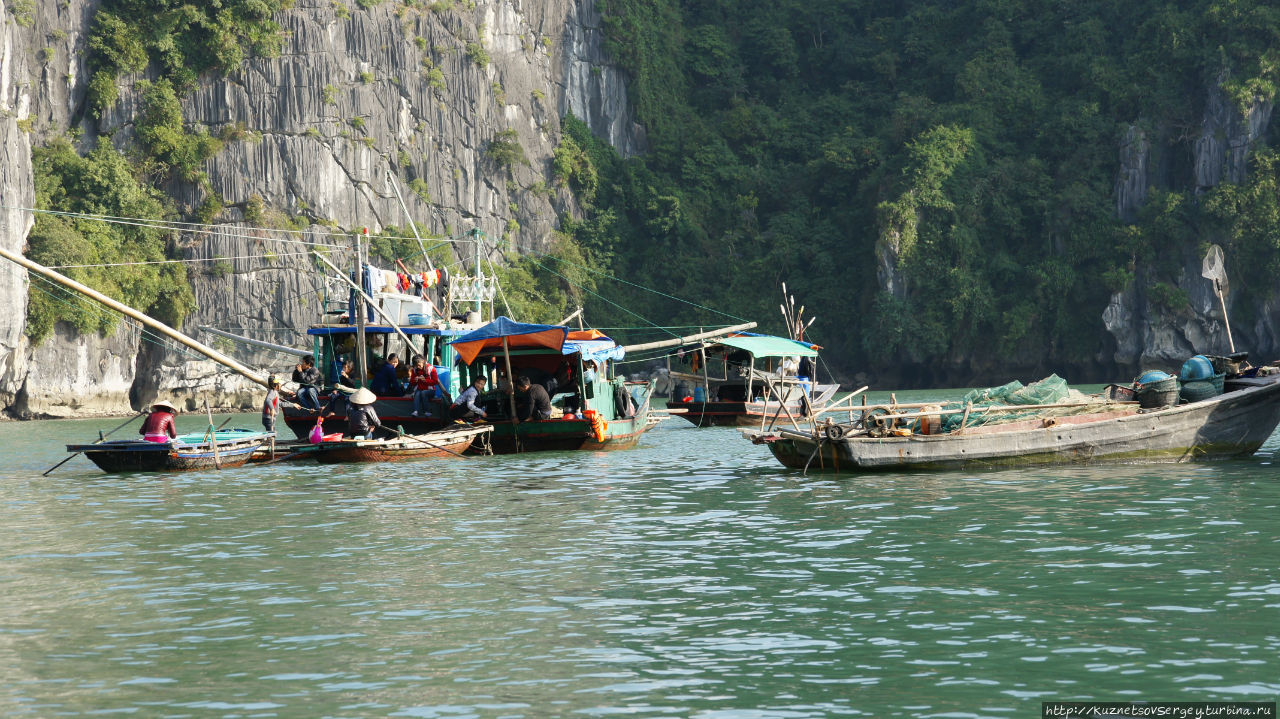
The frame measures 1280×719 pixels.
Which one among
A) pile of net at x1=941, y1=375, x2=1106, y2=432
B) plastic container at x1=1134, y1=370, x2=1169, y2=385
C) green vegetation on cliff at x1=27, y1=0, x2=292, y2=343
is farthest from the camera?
green vegetation on cliff at x1=27, y1=0, x2=292, y2=343

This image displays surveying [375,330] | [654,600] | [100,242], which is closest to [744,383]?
[375,330]

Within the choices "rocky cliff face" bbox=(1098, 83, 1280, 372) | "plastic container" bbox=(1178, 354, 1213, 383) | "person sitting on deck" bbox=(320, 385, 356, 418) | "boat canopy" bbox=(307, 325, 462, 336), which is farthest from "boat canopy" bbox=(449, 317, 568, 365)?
"rocky cliff face" bbox=(1098, 83, 1280, 372)

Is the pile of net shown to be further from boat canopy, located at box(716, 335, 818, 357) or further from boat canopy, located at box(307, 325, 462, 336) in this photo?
boat canopy, located at box(307, 325, 462, 336)

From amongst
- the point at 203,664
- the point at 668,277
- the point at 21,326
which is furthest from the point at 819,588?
the point at 668,277

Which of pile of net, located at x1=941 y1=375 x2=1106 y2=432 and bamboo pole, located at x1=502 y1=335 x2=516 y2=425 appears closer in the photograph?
pile of net, located at x1=941 y1=375 x2=1106 y2=432

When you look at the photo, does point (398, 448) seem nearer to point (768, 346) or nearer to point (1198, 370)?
point (768, 346)

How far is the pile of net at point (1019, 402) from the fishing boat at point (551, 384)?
7.53 metres

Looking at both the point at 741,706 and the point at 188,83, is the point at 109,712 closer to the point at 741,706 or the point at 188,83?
the point at 741,706

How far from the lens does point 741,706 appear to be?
6949mm

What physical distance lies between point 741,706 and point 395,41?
196 ft

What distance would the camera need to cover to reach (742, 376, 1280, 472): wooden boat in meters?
18.0

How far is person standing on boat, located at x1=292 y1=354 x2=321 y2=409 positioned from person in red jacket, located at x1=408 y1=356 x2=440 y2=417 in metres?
1.84

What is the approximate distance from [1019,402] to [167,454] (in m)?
13.8

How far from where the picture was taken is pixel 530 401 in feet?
77.3
